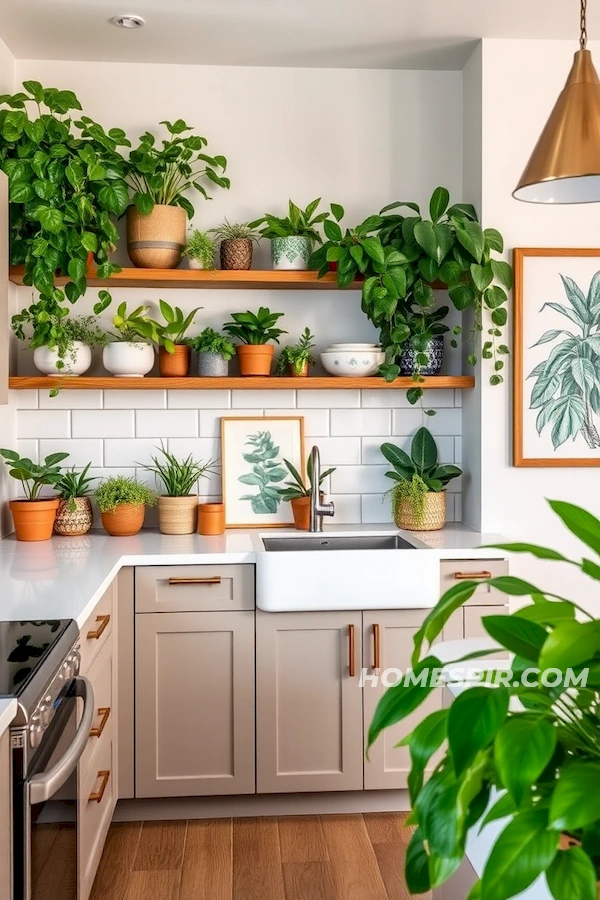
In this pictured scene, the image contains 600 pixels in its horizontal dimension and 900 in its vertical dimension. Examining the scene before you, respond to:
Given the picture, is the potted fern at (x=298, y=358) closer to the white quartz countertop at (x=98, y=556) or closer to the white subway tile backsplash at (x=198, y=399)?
the white subway tile backsplash at (x=198, y=399)

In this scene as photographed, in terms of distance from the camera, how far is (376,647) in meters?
2.83

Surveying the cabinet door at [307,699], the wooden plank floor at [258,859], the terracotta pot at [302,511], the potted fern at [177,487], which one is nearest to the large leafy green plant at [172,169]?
the potted fern at [177,487]

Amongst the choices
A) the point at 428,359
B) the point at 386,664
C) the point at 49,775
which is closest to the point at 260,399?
the point at 428,359

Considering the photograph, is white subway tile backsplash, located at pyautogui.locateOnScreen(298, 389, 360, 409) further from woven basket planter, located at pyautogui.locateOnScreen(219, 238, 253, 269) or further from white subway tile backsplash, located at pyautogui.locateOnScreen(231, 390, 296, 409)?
woven basket planter, located at pyautogui.locateOnScreen(219, 238, 253, 269)

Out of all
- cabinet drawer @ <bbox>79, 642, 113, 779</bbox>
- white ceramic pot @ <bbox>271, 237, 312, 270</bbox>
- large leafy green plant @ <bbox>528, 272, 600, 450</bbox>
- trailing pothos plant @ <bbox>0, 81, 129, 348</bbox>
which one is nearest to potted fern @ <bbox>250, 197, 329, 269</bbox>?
white ceramic pot @ <bbox>271, 237, 312, 270</bbox>

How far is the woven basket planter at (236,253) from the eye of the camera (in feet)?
10.6

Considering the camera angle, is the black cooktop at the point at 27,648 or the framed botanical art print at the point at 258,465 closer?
the black cooktop at the point at 27,648

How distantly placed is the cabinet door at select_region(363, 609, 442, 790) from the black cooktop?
121cm

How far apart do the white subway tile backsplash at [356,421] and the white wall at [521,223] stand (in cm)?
45

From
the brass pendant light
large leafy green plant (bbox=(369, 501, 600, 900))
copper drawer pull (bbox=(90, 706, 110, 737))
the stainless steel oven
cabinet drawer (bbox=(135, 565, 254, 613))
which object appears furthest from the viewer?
cabinet drawer (bbox=(135, 565, 254, 613))

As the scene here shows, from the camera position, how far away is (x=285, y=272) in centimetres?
318

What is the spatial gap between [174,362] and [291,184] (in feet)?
2.81

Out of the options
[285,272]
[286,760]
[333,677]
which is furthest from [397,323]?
[286,760]

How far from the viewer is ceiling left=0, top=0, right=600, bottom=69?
2.88m
